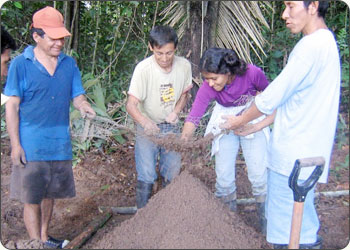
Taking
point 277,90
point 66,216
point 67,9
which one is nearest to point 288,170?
point 277,90

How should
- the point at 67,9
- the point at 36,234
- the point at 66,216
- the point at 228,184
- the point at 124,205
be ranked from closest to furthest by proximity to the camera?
the point at 36,234
the point at 228,184
the point at 66,216
the point at 124,205
the point at 67,9

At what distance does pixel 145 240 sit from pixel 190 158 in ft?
3.26

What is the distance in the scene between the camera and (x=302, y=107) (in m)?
2.37

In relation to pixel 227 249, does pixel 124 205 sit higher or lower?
lower

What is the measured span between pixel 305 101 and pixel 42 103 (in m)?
1.87

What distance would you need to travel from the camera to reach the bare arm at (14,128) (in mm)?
2774

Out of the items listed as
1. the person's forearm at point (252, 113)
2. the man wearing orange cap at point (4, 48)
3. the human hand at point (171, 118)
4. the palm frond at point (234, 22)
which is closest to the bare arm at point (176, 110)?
the human hand at point (171, 118)

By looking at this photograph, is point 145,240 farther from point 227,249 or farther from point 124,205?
point 124,205

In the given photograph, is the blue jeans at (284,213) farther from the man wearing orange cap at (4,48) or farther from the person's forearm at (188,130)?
the man wearing orange cap at (4,48)

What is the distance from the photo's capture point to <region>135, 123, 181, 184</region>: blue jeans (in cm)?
339

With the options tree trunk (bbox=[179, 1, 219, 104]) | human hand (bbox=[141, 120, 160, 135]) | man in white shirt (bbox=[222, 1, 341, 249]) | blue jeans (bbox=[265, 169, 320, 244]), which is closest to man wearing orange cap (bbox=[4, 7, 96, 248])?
human hand (bbox=[141, 120, 160, 135])

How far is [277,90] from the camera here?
2.28 m

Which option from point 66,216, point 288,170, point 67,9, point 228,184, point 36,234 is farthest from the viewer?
point 67,9

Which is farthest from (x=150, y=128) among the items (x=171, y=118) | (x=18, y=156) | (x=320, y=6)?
(x=320, y=6)
